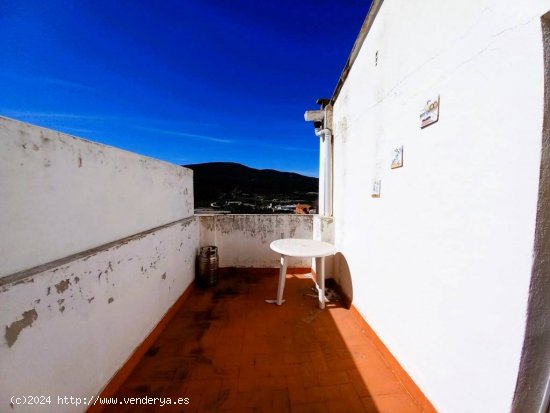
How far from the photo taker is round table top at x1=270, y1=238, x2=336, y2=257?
342cm

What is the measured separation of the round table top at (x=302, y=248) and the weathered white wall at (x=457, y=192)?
33.4 inches

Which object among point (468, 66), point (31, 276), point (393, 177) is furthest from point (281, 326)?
point (468, 66)

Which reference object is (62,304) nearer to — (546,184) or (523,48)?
(546,184)

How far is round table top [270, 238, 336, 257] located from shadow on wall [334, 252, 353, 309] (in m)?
0.40

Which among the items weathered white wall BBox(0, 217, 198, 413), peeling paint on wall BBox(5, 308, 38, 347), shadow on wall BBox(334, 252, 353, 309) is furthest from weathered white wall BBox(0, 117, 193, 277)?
shadow on wall BBox(334, 252, 353, 309)

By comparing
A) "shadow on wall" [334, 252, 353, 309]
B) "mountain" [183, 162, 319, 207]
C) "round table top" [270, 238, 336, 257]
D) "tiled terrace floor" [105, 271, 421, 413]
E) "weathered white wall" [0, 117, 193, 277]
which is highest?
"mountain" [183, 162, 319, 207]

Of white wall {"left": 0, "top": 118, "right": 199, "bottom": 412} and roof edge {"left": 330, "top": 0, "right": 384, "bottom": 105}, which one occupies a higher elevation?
roof edge {"left": 330, "top": 0, "right": 384, "bottom": 105}

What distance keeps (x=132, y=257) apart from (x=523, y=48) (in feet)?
10.5

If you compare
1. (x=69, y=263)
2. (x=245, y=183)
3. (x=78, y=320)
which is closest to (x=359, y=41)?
(x=69, y=263)

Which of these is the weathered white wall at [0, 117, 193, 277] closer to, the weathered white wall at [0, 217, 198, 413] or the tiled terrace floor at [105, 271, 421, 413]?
the weathered white wall at [0, 217, 198, 413]

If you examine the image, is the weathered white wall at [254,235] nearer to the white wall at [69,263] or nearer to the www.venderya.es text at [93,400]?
the white wall at [69,263]

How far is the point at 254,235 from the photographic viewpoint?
5.28 metres

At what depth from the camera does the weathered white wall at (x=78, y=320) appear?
1293 mm

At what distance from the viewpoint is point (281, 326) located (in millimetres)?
3232
